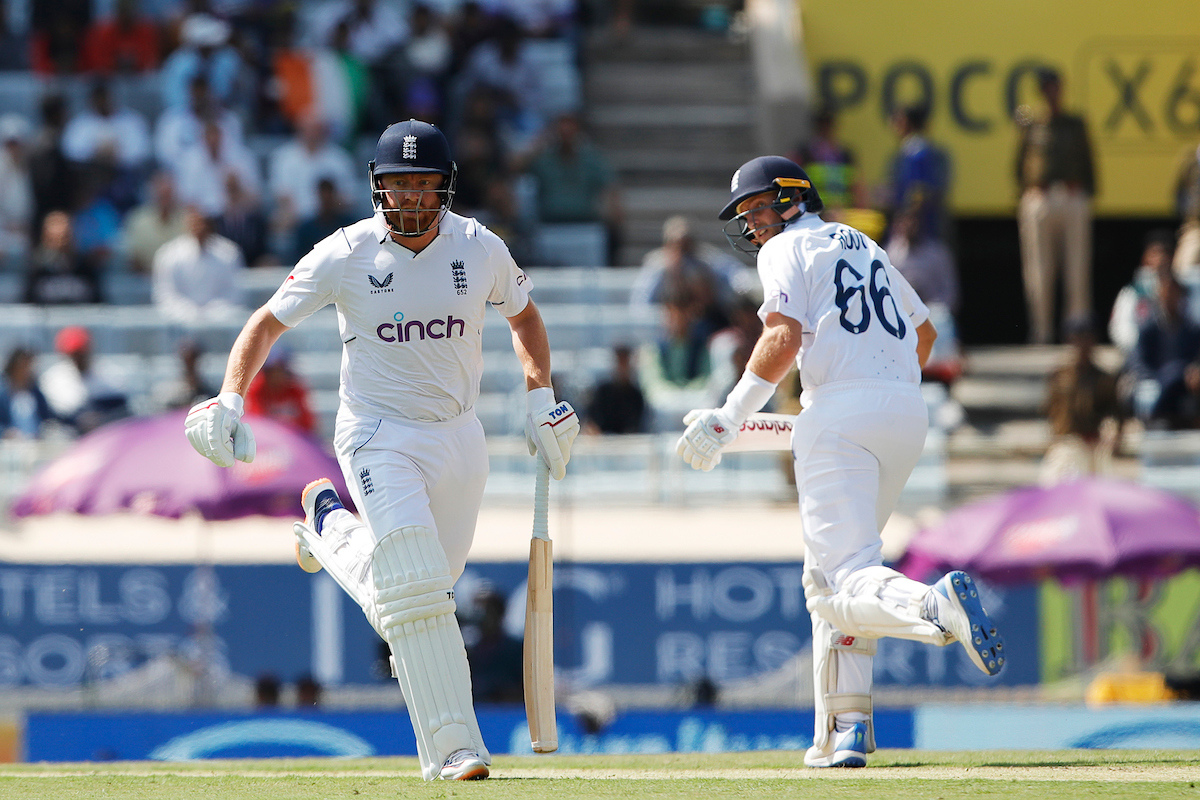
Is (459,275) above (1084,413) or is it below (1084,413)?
above

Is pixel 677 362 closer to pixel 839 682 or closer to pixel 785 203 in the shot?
pixel 785 203

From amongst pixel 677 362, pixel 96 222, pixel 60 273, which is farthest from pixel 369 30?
pixel 677 362

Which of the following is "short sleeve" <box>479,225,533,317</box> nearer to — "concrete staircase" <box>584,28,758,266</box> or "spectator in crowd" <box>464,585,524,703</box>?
"spectator in crowd" <box>464,585,524,703</box>

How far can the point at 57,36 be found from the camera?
15.0 m

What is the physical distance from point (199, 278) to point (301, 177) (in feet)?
4.65

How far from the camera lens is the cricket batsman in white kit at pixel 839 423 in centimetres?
576

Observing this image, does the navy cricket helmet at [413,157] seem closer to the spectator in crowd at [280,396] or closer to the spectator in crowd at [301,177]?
the spectator in crowd at [280,396]

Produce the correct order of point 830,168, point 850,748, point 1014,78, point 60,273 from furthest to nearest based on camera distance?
point 1014,78 → point 830,168 → point 60,273 → point 850,748

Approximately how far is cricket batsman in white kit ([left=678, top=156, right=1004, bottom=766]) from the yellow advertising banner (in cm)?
973

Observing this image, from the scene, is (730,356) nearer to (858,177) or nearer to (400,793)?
(858,177)

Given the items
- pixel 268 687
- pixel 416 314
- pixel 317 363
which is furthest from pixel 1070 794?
pixel 317 363

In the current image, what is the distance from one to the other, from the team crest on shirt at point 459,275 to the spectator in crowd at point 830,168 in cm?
738

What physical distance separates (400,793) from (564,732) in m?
3.95

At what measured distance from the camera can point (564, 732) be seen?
29.3ft
